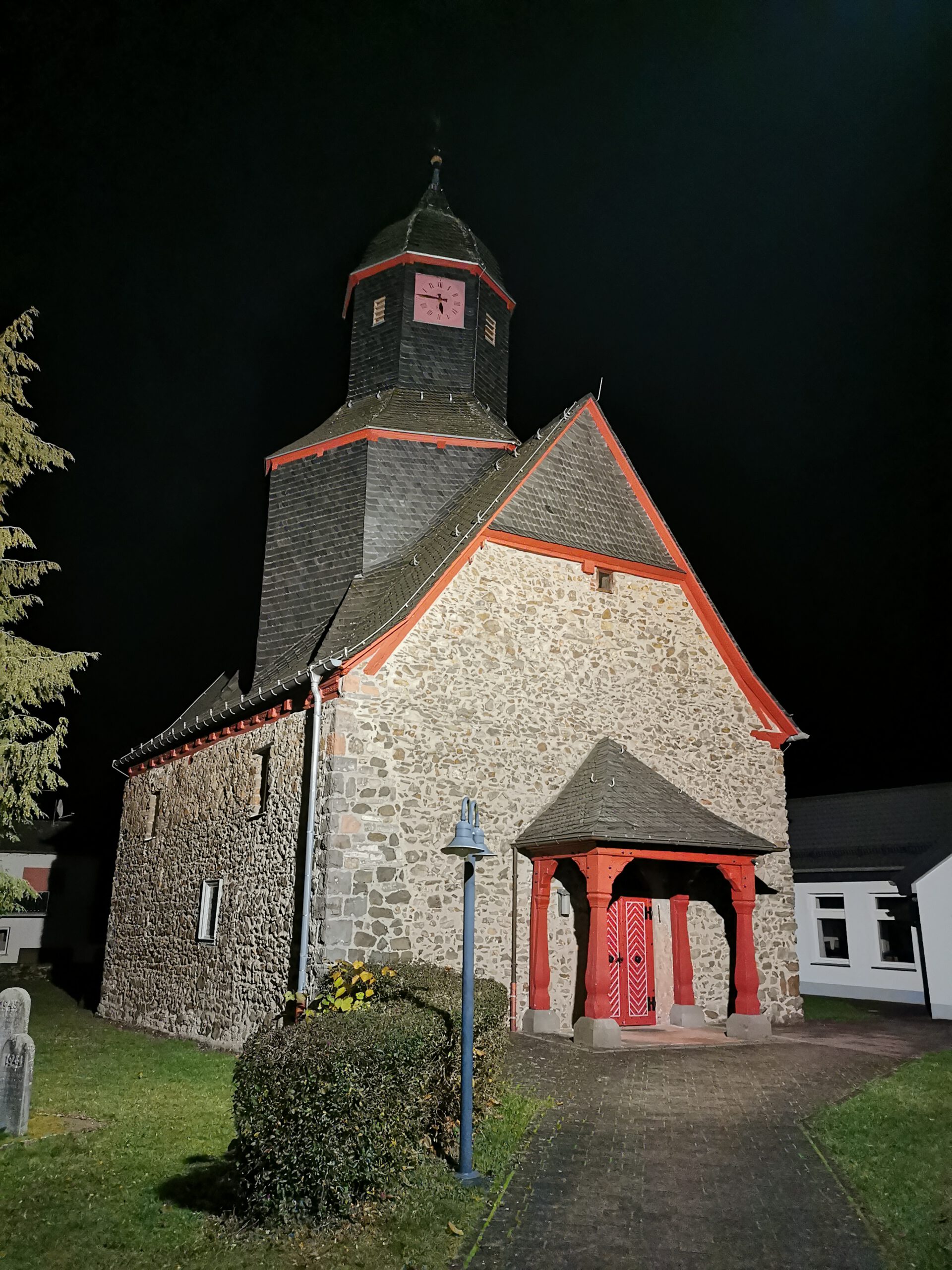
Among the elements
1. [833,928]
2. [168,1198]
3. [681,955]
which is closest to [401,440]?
[681,955]

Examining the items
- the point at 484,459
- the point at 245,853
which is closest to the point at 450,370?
the point at 484,459

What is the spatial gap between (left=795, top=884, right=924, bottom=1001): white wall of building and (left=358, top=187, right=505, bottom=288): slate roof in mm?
16863

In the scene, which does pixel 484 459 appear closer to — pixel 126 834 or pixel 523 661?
pixel 523 661

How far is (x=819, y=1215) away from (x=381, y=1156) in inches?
114

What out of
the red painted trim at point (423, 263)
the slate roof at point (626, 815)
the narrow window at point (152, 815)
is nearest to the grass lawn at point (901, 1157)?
the slate roof at point (626, 815)

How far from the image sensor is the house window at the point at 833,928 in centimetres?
2244

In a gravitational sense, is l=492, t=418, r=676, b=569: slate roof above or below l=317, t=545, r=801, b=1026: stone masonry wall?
above

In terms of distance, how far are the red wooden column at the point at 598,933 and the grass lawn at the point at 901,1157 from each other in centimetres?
324

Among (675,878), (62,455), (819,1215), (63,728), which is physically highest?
(62,455)

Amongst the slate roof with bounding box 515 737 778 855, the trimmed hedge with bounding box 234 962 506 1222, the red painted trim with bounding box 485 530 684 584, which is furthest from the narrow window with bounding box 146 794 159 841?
the trimmed hedge with bounding box 234 962 506 1222

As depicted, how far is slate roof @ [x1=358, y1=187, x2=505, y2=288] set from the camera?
19.3 m

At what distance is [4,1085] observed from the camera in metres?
7.89

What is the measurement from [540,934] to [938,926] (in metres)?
10.8

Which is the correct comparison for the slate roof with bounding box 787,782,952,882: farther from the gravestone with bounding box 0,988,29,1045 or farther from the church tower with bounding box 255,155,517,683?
the gravestone with bounding box 0,988,29,1045
